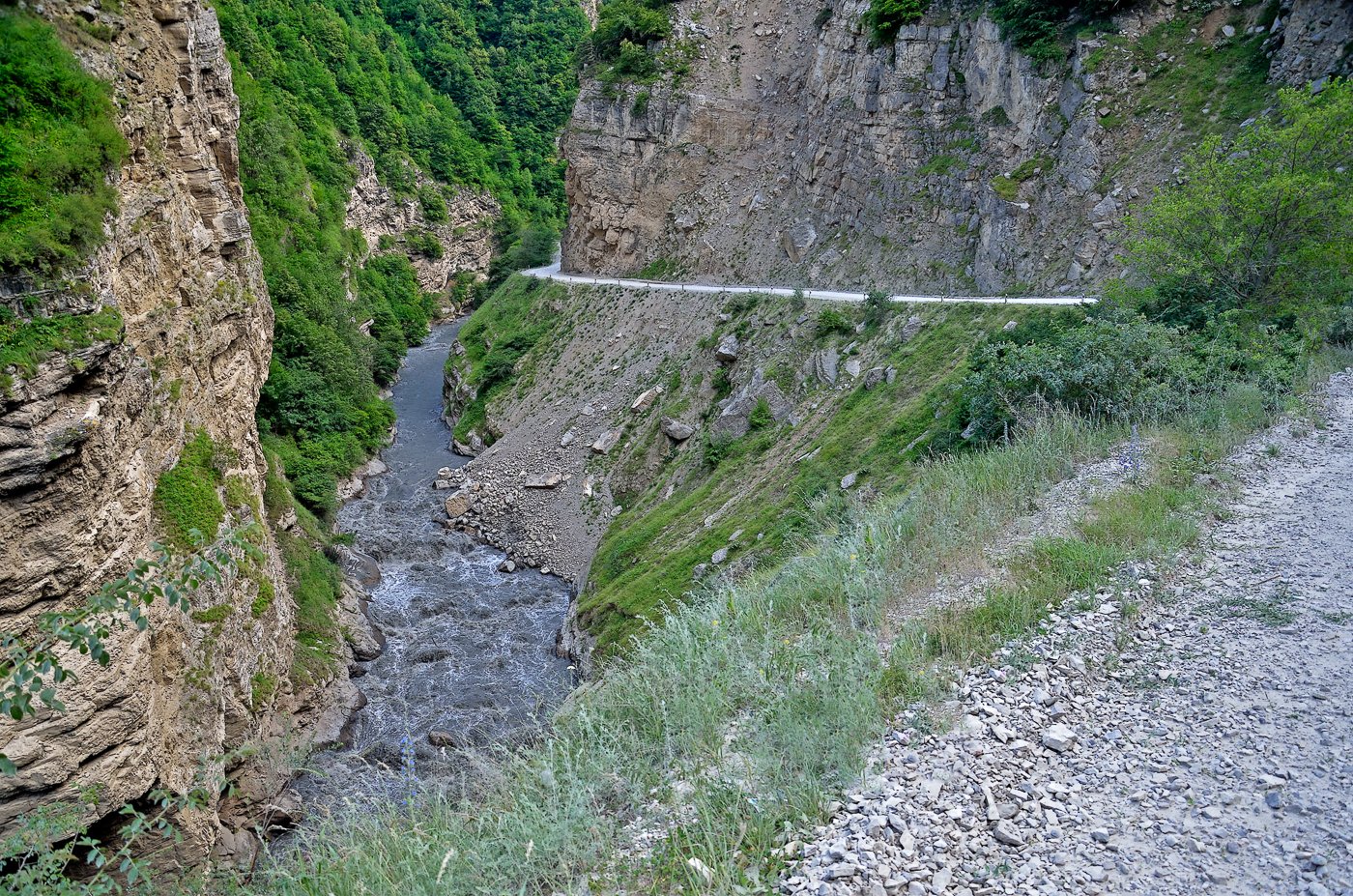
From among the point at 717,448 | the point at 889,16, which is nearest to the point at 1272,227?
the point at 717,448

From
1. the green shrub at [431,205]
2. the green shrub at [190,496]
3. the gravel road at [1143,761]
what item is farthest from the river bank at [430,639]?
the green shrub at [431,205]

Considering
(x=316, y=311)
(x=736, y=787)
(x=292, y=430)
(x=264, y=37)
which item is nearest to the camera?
(x=736, y=787)

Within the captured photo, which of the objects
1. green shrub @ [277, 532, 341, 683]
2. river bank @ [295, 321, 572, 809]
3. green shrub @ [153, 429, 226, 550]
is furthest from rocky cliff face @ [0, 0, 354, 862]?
river bank @ [295, 321, 572, 809]

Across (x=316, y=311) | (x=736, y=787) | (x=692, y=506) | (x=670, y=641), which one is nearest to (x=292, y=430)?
(x=316, y=311)

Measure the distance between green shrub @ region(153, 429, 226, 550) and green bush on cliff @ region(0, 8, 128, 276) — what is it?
16.9ft

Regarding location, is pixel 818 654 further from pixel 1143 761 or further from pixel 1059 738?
pixel 1143 761

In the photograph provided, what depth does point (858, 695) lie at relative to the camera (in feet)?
18.6

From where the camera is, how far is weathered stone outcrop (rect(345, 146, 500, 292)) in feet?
229

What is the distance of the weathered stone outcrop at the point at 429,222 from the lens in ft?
229

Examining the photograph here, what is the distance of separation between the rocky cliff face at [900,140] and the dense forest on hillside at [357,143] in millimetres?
18477

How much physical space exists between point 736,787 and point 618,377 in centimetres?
3465

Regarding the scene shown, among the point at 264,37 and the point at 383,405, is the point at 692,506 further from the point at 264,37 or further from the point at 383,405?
the point at 264,37

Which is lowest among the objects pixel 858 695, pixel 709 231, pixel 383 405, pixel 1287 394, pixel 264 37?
pixel 383 405

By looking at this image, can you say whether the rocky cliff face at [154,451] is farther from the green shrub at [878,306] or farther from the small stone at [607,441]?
the green shrub at [878,306]
